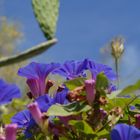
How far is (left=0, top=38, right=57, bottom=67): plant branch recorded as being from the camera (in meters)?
0.48

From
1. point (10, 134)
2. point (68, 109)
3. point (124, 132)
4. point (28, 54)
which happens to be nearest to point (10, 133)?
point (10, 134)

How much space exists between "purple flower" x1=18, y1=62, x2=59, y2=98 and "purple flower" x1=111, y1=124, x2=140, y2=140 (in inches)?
12.4

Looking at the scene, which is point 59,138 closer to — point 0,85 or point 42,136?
point 42,136

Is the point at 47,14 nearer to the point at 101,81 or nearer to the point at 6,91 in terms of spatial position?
the point at 101,81

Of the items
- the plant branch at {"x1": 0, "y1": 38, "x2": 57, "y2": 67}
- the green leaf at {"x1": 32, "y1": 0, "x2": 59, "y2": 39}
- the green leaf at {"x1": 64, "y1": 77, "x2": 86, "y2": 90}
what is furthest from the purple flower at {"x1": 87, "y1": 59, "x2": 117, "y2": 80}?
the plant branch at {"x1": 0, "y1": 38, "x2": 57, "y2": 67}

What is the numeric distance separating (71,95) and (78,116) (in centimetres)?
5

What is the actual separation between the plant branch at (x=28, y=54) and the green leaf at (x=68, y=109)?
519 mm

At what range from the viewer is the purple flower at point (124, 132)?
3.24ft

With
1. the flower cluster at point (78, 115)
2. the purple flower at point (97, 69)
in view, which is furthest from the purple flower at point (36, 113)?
the purple flower at point (97, 69)

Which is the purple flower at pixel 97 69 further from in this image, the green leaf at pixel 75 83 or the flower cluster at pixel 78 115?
the green leaf at pixel 75 83

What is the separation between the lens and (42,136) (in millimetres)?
1120

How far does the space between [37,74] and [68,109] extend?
28cm

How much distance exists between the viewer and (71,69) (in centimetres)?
128

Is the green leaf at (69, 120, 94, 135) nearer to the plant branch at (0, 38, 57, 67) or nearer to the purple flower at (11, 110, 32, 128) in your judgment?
the purple flower at (11, 110, 32, 128)
